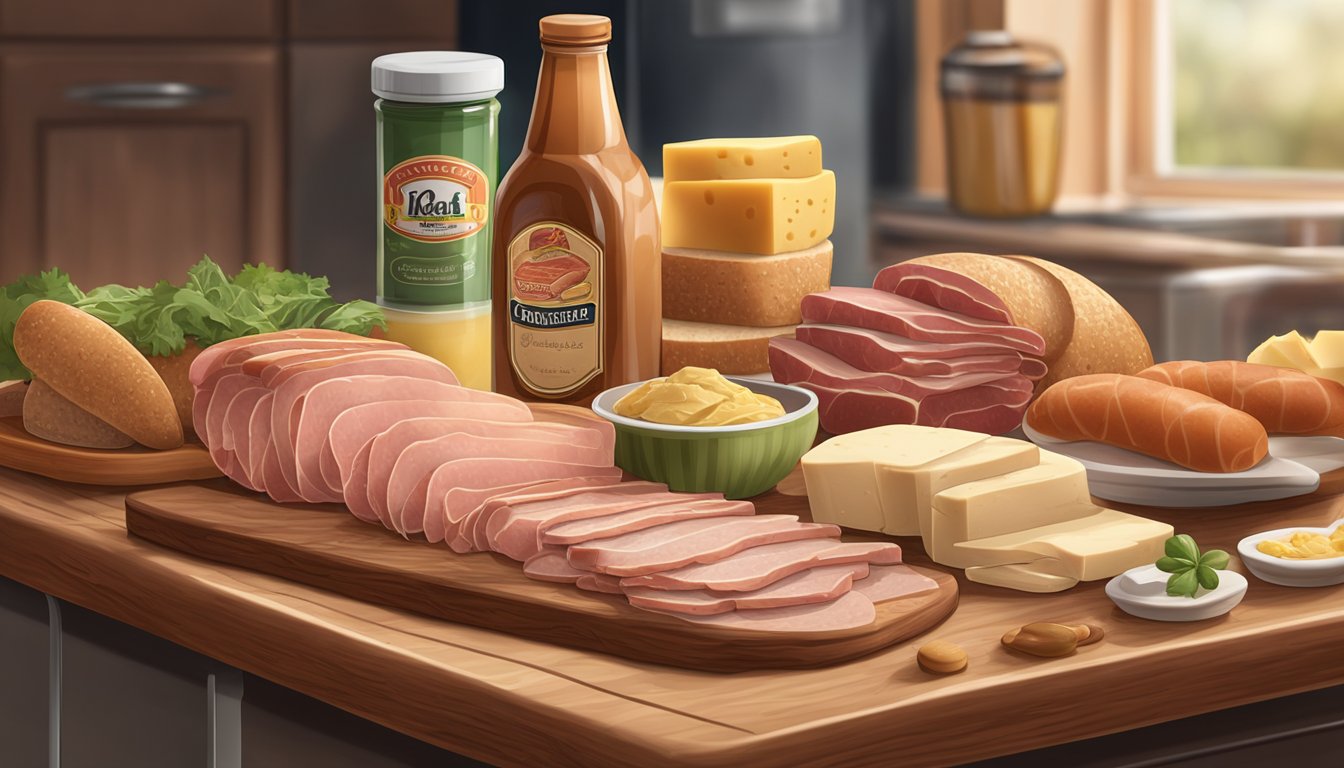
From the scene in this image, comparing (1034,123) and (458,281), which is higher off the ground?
(1034,123)

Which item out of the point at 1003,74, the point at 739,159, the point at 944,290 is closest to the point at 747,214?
the point at 739,159

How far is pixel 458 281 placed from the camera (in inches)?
62.5

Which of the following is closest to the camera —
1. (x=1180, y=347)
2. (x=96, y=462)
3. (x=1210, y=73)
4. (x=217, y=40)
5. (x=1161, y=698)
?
(x=1161, y=698)

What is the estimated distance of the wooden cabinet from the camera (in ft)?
10.9

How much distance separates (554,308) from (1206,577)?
0.68 meters

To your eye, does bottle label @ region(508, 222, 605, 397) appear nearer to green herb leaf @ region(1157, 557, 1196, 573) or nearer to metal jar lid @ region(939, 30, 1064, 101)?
green herb leaf @ region(1157, 557, 1196, 573)

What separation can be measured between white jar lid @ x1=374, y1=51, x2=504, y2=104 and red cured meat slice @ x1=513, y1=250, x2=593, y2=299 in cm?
17

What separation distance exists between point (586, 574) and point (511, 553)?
0.28ft

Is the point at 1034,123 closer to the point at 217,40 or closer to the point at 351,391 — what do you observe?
the point at 217,40

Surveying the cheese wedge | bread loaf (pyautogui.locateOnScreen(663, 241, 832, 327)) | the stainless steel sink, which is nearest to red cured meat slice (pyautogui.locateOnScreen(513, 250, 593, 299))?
bread loaf (pyautogui.locateOnScreen(663, 241, 832, 327))

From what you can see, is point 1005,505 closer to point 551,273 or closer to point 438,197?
point 551,273

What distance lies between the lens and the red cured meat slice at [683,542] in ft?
3.56

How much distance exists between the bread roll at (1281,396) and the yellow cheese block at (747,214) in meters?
0.48

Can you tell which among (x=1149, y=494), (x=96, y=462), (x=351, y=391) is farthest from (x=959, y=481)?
(x=96, y=462)
